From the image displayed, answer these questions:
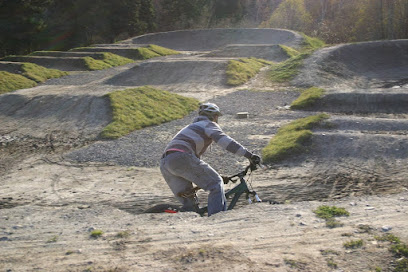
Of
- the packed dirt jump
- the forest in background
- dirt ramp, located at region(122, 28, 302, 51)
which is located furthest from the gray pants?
dirt ramp, located at region(122, 28, 302, 51)

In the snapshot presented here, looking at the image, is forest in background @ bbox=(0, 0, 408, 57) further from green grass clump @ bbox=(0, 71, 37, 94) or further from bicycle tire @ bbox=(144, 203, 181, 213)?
bicycle tire @ bbox=(144, 203, 181, 213)

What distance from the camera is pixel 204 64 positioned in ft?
A: 94.6

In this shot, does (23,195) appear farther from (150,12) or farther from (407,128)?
(150,12)

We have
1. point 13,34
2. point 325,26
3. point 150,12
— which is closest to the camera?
point 13,34

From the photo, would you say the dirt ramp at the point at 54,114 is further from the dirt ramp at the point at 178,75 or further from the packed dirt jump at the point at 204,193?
the dirt ramp at the point at 178,75

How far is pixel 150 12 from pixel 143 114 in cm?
4047

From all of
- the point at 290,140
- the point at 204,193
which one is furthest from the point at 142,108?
the point at 204,193

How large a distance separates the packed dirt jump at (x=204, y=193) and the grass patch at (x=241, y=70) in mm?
727

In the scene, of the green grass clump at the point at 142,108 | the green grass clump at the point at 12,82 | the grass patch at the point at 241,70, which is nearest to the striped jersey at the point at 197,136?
the green grass clump at the point at 142,108

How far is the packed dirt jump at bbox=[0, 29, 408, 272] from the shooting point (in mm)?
5203

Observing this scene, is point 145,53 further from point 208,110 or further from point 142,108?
point 208,110

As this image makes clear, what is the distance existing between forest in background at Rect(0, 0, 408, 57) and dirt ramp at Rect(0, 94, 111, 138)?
2295 cm

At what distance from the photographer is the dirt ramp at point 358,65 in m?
24.9

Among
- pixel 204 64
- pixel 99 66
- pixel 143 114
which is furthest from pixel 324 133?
pixel 99 66
